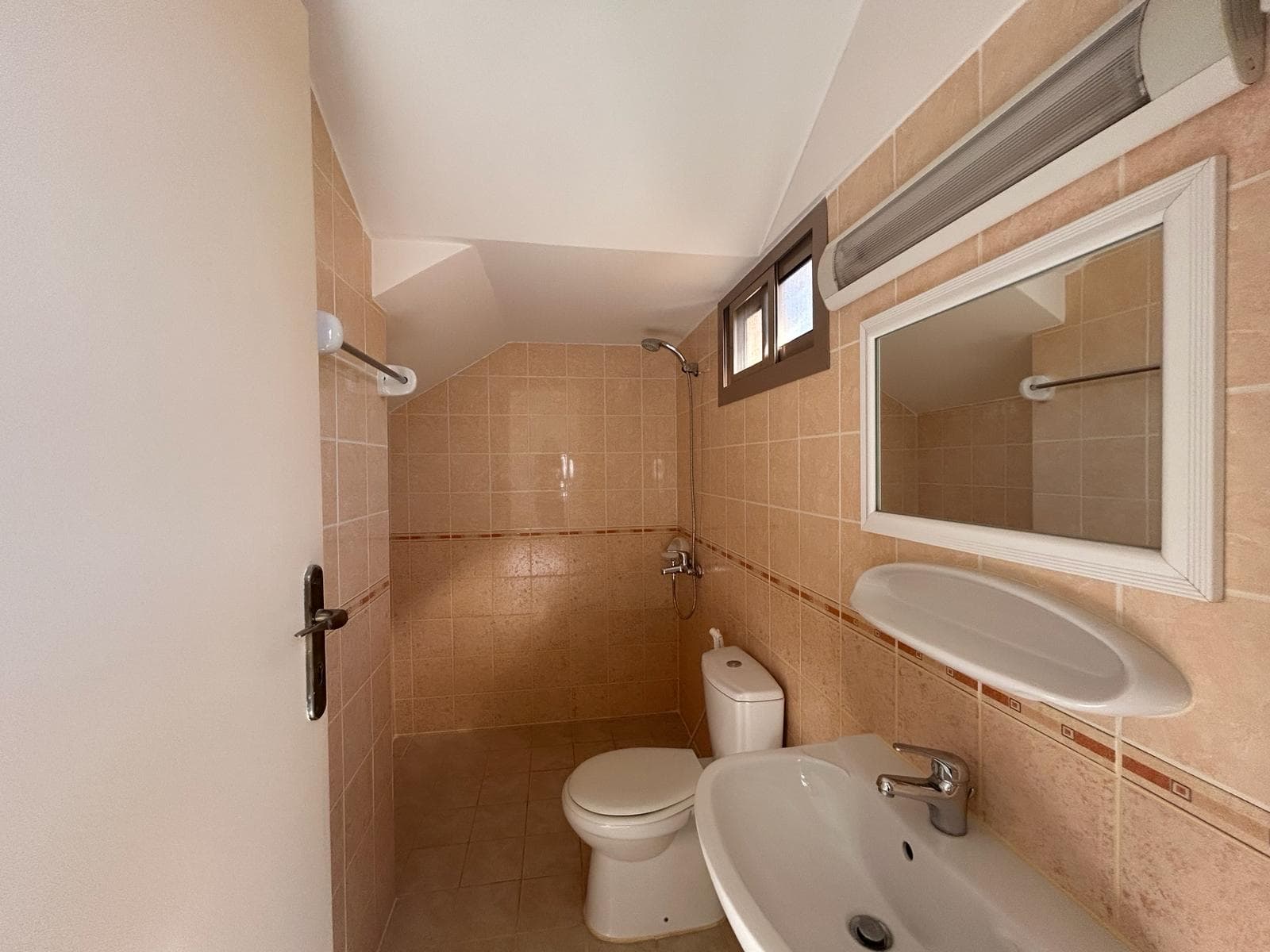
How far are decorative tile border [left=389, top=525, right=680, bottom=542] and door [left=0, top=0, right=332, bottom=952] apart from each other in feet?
5.97

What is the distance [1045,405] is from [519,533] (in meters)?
2.29

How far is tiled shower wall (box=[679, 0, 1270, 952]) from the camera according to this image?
440mm

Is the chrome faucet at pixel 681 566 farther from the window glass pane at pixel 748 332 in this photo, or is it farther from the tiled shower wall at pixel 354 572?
the tiled shower wall at pixel 354 572

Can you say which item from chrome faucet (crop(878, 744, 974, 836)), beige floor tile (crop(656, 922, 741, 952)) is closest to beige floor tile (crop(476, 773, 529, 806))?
beige floor tile (crop(656, 922, 741, 952))

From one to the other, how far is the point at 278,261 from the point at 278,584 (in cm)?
47

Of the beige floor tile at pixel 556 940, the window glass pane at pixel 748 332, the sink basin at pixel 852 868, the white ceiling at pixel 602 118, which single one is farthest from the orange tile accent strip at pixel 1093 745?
the beige floor tile at pixel 556 940

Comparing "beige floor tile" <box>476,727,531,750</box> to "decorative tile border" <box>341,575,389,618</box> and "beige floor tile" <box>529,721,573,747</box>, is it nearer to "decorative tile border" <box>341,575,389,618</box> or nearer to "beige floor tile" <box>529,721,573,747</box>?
"beige floor tile" <box>529,721,573,747</box>

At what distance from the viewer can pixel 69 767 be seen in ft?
1.22

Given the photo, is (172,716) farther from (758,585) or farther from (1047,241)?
(758,585)

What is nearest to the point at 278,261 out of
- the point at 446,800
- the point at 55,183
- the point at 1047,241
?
the point at 55,183

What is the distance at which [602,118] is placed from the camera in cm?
112

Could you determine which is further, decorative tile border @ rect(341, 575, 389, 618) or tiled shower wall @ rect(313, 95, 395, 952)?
decorative tile border @ rect(341, 575, 389, 618)

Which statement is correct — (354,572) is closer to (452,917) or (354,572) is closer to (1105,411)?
(452,917)

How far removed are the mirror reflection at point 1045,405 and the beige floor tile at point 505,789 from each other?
6.65 feet
